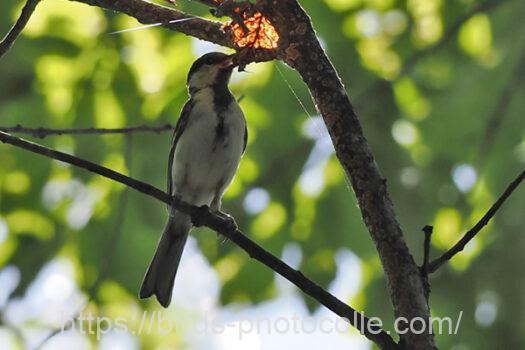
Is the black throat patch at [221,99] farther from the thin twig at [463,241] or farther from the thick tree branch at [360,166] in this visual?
the thin twig at [463,241]

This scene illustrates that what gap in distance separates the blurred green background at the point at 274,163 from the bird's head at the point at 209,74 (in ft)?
4.52

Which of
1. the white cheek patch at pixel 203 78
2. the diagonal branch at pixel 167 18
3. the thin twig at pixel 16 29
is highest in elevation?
the white cheek patch at pixel 203 78

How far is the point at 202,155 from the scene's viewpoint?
185 inches

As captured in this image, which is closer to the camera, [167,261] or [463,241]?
[463,241]

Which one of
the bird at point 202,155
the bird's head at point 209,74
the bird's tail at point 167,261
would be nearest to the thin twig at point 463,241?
the bird's tail at point 167,261

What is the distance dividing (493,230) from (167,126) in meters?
1.44

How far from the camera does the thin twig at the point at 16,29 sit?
2408mm

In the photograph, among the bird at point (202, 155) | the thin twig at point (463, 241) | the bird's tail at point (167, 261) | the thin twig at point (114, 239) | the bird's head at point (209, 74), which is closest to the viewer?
the thin twig at point (463, 241)

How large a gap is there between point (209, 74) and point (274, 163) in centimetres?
172

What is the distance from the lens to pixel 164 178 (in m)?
3.39

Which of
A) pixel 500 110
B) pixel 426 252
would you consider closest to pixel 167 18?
pixel 426 252

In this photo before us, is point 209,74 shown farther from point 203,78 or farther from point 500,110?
point 500,110

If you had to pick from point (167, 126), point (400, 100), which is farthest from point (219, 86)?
point (167, 126)

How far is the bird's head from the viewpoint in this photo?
200 inches
